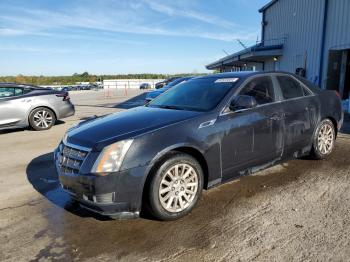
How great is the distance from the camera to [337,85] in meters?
14.4

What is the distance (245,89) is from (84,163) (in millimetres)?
2316

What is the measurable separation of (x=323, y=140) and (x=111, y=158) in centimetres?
386

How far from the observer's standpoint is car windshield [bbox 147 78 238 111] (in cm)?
426

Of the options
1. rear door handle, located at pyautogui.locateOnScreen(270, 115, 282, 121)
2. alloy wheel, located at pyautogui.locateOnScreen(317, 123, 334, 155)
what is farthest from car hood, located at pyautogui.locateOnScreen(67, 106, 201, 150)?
alloy wheel, located at pyautogui.locateOnScreen(317, 123, 334, 155)

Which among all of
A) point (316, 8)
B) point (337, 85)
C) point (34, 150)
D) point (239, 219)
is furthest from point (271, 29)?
point (239, 219)

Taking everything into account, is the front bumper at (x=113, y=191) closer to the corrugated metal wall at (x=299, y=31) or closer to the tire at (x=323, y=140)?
the tire at (x=323, y=140)

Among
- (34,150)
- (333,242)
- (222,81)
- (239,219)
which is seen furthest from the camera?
(34,150)

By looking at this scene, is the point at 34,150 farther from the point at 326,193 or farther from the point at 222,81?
the point at 326,193

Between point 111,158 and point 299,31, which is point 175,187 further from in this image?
point 299,31

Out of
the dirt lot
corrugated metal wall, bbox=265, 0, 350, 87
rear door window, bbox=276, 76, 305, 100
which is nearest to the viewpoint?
the dirt lot

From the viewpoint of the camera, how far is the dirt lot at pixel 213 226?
3006 mm

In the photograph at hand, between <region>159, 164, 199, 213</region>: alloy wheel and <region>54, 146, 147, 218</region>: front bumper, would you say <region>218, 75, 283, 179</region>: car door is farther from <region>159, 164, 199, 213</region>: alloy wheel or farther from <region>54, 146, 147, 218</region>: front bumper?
<region>54, 146, 147, 218</region>: front bumper

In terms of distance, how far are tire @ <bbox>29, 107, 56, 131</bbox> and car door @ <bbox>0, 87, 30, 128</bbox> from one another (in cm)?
25

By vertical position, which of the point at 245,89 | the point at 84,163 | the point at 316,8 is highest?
the point at 316,8
